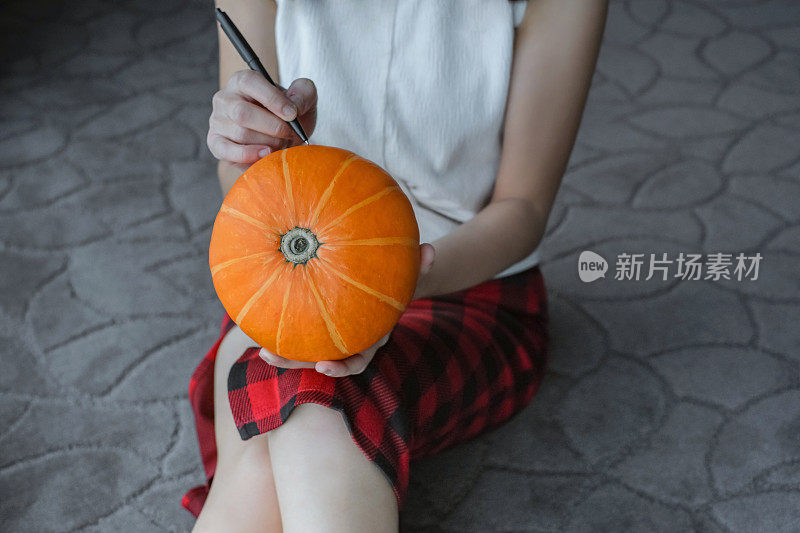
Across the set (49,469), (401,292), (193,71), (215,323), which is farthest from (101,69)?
(401,292)

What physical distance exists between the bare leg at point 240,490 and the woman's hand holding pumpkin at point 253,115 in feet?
1.31

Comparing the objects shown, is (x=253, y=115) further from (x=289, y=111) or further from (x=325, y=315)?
(x=325, y=315)

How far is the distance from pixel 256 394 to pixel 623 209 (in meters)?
1.37

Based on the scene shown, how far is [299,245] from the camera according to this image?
75 centimetres

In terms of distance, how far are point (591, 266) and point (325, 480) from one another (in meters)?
Result: 1.12

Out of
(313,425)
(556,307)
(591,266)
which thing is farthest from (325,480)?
(591,266)

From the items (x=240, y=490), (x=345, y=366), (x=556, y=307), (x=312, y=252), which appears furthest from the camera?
(x=556, y=307)

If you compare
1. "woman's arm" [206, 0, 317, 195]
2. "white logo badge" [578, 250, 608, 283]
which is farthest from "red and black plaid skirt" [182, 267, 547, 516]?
"white logo badge" [578, 250, 608, 283]

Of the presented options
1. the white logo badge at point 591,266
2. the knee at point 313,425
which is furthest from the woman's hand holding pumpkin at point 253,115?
the white logo badge at point 591,266

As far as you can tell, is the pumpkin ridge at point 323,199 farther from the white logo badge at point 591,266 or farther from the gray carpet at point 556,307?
the white logo badge at point 591,266

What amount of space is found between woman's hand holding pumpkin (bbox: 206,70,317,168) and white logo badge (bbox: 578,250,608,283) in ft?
3.53

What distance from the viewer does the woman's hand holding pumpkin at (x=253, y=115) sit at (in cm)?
83

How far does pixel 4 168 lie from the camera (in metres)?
2.28

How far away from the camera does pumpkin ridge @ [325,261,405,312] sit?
2.43ft
